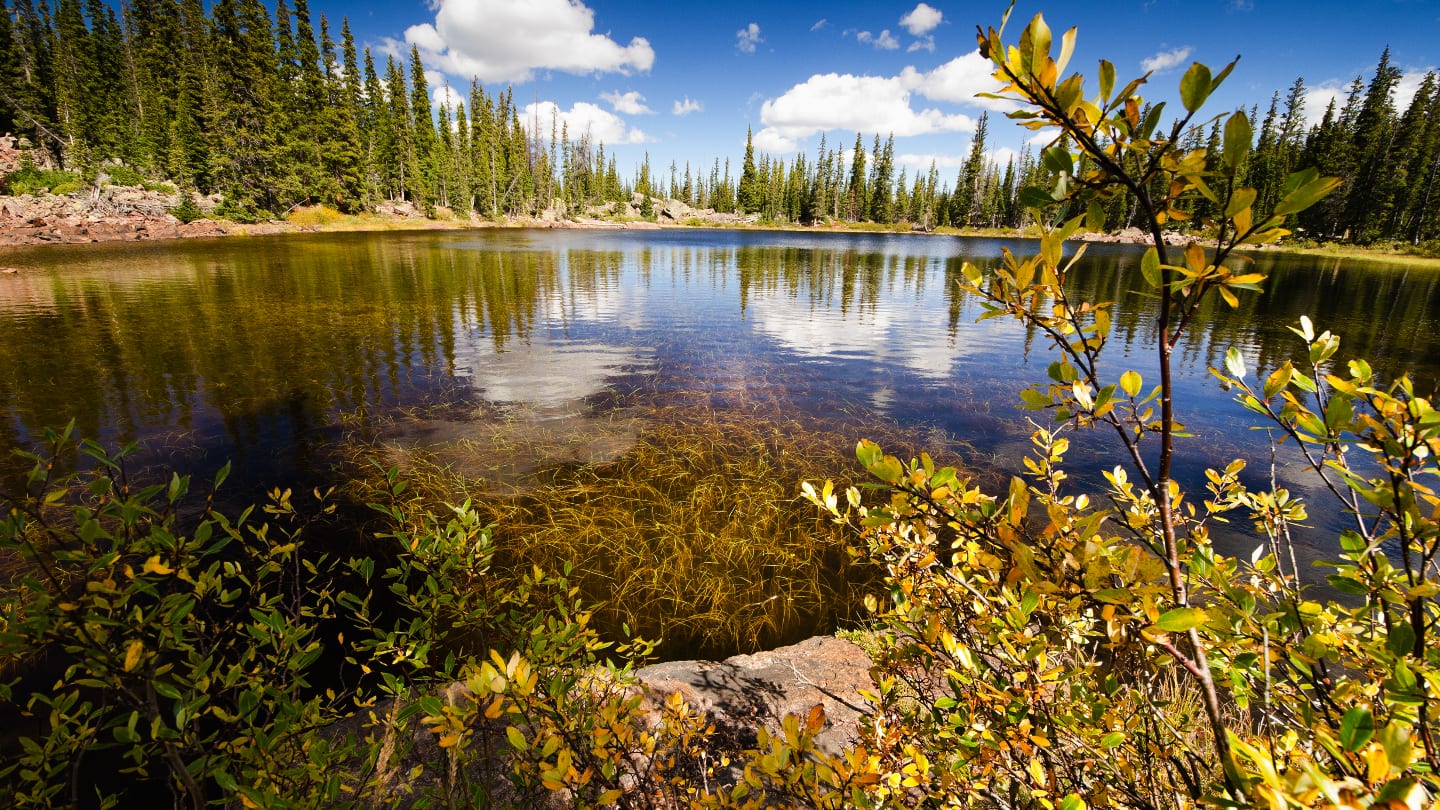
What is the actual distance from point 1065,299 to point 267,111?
2697 inches

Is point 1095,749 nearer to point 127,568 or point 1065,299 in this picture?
point 1065,299

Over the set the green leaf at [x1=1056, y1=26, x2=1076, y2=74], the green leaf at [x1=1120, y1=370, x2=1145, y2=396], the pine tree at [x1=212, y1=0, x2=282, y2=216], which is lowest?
the green leaf at [x1=1120, y1=370, x2=1145, y2=396]

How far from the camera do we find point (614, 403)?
1065cm

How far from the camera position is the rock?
3.89 metres

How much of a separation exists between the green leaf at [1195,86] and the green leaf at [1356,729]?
1.35 meters

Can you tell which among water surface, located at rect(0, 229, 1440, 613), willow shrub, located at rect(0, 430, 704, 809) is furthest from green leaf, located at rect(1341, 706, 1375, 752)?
water surface, located at rect(0, 229, 1440, 613)

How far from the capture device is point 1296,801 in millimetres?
1178

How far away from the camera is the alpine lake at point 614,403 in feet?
21.3

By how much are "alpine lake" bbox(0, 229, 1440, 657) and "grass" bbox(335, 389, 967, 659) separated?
0.03 meters

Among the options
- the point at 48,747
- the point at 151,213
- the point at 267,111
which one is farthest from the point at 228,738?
the point at 267,111

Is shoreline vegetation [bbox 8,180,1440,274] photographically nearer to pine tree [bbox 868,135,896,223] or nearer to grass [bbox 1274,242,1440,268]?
grass [bbox 1274,242,1440,268]

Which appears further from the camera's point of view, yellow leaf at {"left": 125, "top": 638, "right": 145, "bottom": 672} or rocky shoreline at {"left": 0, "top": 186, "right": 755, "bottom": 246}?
rocky shoreline at {"left": 0, "top": 186, "right": 755, "bottom": 246}

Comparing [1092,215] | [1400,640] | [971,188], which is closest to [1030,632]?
[1400,640]

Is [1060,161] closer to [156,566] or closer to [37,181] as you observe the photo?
[156,566]
